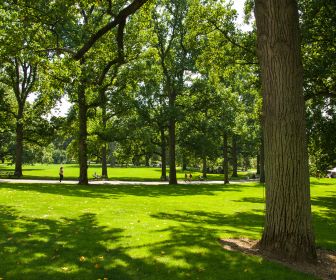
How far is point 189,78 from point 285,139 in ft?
110

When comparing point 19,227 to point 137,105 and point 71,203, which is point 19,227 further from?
point 137,105

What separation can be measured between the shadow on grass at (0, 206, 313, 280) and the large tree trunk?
0.86 meters

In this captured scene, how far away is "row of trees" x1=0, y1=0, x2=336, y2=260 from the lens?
26.6 ft

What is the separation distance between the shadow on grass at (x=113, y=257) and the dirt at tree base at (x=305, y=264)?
0.34 m

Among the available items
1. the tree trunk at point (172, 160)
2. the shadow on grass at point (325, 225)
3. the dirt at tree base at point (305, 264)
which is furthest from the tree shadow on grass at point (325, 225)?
the tree trunk at point (172, 160)

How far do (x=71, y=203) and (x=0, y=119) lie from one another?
26.9 metres

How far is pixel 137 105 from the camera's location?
39938 millimetres

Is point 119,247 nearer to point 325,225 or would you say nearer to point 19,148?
point 325,225

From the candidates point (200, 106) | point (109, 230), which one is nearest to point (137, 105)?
point (200, 106)

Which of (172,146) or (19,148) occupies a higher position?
(172,146)

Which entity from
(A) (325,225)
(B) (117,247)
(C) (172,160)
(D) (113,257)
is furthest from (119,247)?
(C) (172,160)

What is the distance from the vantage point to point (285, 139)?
799 cm

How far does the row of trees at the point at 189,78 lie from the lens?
809cm

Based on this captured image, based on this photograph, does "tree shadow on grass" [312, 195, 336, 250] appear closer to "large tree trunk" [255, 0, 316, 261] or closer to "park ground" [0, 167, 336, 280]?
"park ground" [0, 167, 336, 280]
